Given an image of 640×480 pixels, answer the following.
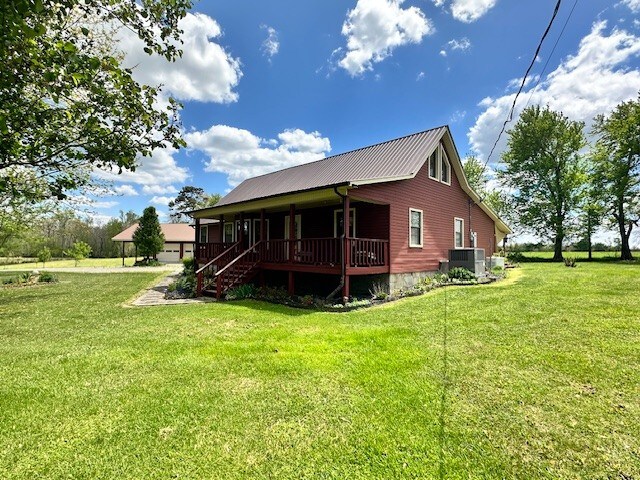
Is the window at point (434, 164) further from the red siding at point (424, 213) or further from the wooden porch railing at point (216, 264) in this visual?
the wooden porch railing at point (216, 264)

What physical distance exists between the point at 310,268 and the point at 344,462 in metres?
8.33

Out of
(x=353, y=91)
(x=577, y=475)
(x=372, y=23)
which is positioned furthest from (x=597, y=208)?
(x=577, y=475)

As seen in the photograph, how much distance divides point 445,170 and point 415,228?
392 cm

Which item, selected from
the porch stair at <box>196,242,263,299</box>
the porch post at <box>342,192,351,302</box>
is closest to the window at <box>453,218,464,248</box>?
the porch post at <box>342,192,351,302</box>

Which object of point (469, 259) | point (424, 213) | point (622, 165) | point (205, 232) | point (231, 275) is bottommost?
point (231, 275)

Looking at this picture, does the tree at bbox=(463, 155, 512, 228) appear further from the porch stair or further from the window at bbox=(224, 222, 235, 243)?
the porch stair

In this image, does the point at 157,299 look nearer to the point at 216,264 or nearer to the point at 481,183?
the point at 216,264

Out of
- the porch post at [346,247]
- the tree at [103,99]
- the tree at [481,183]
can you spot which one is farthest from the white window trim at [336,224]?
the tree at [481,183]

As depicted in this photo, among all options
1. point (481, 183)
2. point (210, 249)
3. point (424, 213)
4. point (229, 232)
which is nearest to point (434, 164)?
point (424, 213)

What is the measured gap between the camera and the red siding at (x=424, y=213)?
12.0 m

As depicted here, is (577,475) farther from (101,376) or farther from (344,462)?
(101,376)

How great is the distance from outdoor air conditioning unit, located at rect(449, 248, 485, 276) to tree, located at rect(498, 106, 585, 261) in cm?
2109

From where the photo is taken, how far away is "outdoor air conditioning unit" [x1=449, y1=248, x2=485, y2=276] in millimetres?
13820

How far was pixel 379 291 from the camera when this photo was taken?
1140 centimetres
